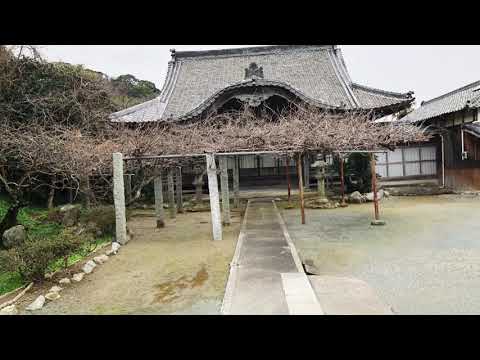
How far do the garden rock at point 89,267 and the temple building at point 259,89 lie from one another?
28.8 feet

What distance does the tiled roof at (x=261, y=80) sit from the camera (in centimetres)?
1577

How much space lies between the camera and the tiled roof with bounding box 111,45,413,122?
15.8 meters

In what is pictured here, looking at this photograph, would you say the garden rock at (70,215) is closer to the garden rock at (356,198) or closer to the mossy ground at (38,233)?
the mossy ground at (38,233)

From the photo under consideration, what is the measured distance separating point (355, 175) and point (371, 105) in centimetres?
346

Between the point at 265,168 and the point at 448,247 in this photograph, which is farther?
the point at 265,168

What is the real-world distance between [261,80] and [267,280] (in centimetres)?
1136

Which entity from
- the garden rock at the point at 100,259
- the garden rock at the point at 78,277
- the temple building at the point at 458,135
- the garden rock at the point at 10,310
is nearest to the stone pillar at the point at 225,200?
the garden rock at the point at 100,259

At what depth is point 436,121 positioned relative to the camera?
62.7 ft

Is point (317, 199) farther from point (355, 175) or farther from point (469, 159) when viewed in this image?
point (469, 159)

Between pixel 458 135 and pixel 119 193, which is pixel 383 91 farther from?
pixel 119 193

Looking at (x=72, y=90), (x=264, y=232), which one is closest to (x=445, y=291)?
(x=264, y=232)

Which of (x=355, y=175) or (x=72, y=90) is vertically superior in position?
(x=72, y=90)

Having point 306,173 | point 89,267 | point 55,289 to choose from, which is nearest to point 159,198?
point 89,267

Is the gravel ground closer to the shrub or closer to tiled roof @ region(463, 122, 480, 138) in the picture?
the shrub
